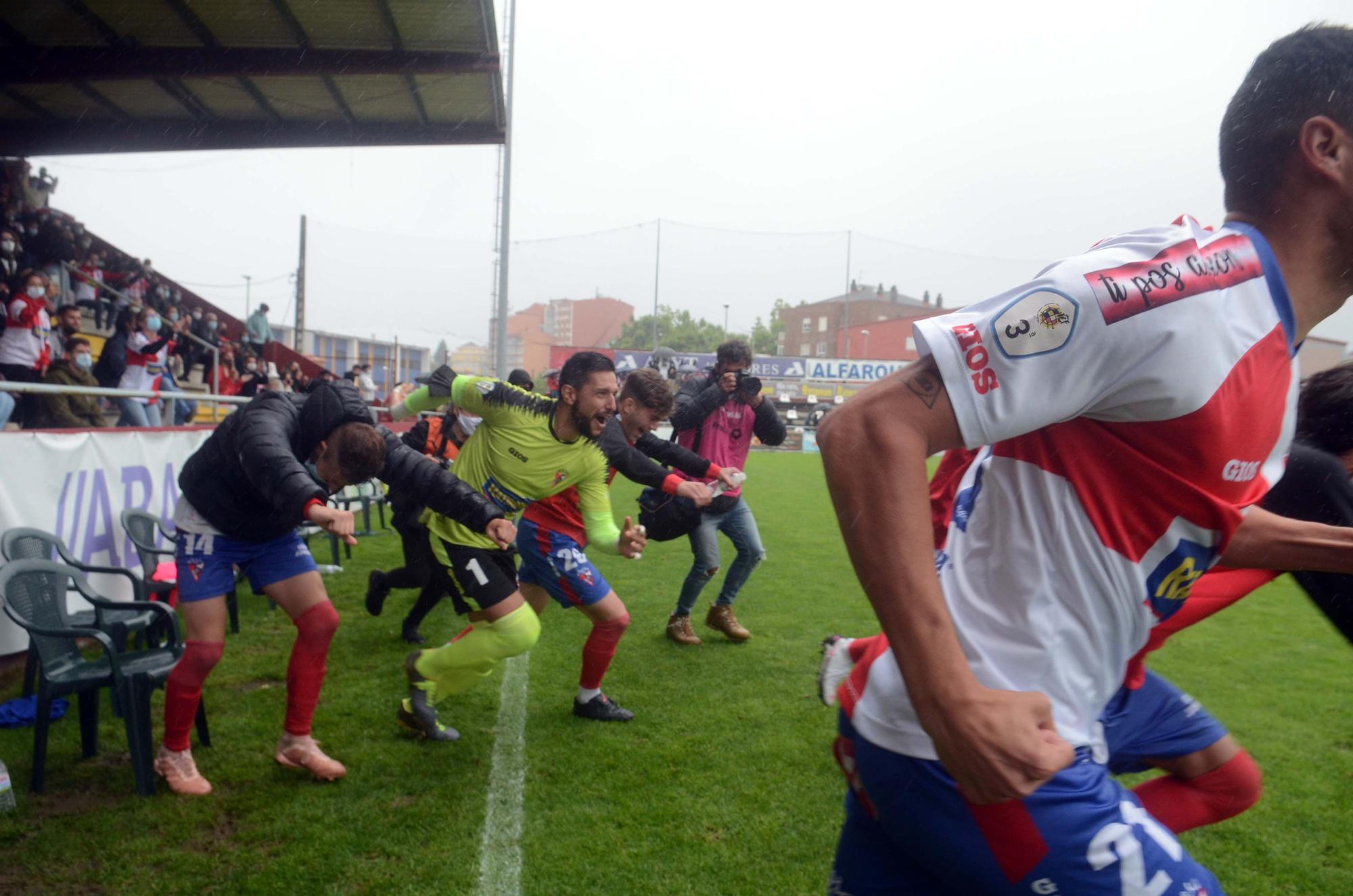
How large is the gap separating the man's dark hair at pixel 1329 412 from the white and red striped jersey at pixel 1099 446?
1807mm

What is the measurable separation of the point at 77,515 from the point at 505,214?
10.5 m

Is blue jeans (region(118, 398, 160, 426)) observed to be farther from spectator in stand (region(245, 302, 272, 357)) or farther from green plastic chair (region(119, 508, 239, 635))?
spectator in stand (region(245, 302, 272, 357))

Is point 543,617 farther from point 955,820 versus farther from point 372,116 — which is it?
point 372,116

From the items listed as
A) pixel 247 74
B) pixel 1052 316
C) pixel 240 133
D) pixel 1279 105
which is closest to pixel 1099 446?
pixel 1052 316

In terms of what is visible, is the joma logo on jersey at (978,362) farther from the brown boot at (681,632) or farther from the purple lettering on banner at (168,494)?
the purple lettering on banner at (168,494)

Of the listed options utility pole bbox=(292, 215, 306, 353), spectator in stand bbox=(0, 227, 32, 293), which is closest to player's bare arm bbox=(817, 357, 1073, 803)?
spectator in stand bbox=(0, 227, 32, 293)

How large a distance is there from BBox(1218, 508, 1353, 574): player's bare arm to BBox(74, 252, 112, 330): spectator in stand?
61.0 ft

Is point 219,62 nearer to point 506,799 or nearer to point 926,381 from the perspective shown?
point 506,799

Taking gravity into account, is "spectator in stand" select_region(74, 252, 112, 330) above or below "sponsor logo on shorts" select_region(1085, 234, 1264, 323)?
above

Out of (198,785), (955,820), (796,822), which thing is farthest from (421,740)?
(955,820)

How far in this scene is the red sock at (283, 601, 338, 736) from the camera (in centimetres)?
391

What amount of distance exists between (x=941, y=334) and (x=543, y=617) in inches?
245

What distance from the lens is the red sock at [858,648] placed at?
1383mm

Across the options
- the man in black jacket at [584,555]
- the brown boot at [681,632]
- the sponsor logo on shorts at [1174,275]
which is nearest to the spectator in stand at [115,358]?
the brown boot at [681,632]
